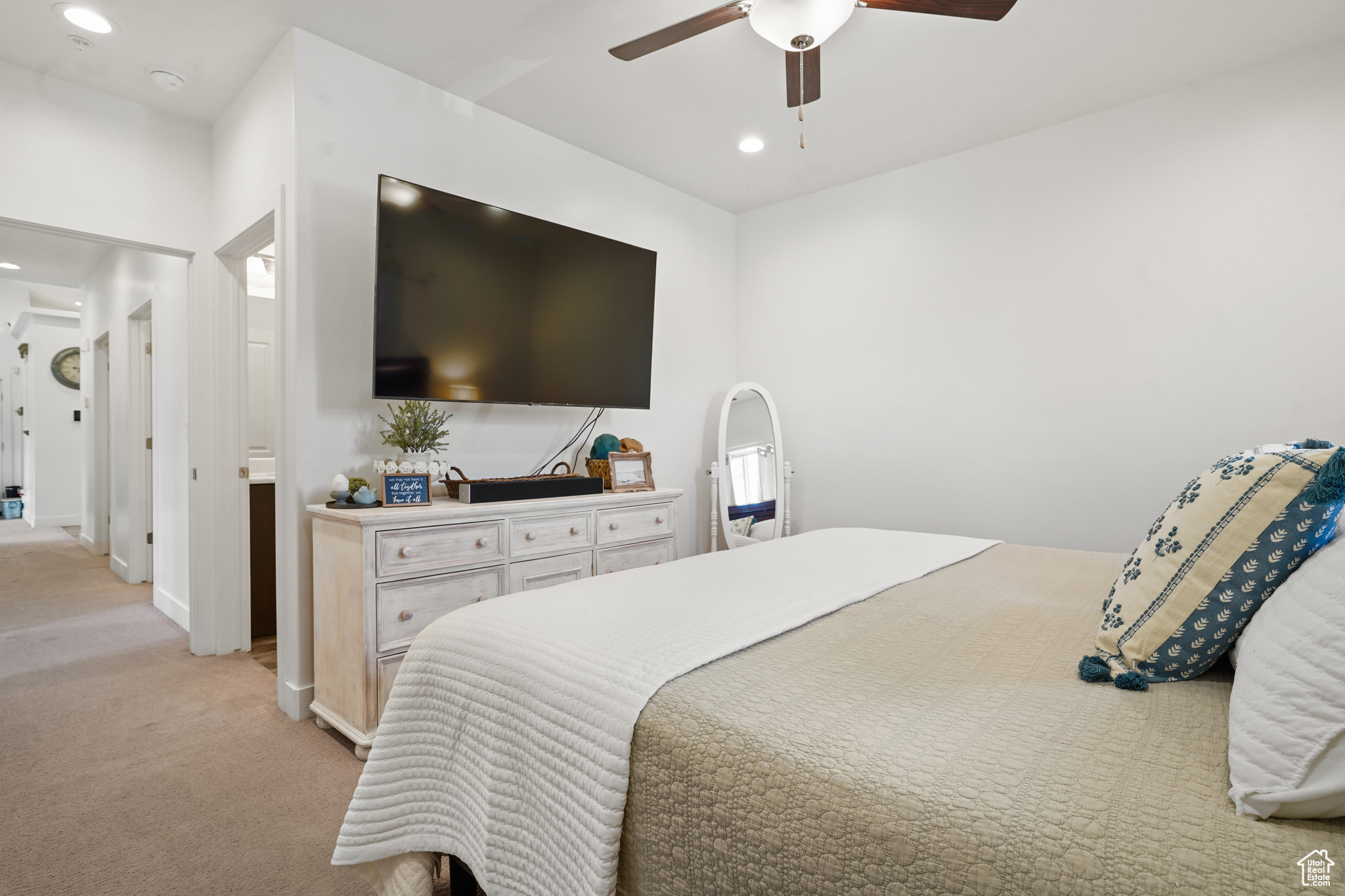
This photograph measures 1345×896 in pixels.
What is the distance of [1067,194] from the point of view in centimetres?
318

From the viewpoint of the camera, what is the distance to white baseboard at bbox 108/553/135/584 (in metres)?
4.48

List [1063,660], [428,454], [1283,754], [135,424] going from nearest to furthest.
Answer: [1283,754], [1063,660], [428,454], [135,424]

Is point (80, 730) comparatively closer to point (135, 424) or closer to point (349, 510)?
point (349, 510)

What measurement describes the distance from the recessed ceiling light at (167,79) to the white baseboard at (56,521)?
641 centimetres

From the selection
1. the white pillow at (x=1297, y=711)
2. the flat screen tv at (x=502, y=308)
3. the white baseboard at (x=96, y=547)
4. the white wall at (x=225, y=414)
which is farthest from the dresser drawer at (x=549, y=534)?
the white baseboard at (x=96, y=547)

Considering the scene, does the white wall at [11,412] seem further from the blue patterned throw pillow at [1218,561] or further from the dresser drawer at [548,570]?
the blue patterned throw pillow at [1218,561]

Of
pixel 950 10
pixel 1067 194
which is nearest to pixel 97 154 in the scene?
pixel 950 10

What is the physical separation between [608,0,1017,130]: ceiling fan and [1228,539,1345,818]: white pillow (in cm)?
164

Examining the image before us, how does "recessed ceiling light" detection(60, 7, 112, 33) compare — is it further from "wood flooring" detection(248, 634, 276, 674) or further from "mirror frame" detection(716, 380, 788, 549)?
"mirror frame" detection(716, 380, 788, 549)

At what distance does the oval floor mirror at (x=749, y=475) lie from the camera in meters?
3.99

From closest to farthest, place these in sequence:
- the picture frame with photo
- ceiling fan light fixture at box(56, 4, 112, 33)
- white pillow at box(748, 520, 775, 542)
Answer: ceiling fan light fixture at box(56, 4, 112, 33) → the picture frame with photo → white pillow at box(748, 520, 775, 542)

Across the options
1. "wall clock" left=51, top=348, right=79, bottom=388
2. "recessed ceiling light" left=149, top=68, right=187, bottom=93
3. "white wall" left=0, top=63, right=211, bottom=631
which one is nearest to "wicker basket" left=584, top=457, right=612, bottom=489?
"white wall" left=0, top=63, right=211, bottom=631

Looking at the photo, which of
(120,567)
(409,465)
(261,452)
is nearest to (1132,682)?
(409,465)

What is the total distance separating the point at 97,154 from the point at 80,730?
7.49 feet
